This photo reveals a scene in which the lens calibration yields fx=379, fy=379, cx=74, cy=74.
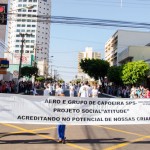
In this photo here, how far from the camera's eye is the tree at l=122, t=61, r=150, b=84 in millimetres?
57406

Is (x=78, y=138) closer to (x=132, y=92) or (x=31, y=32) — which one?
(x=132, y=92)

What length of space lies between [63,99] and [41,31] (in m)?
177

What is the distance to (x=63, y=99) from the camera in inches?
447

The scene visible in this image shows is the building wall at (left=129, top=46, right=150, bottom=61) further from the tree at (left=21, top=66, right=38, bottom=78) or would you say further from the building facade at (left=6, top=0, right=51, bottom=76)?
the building facade at (left=6, top=0, right=51, bottom=76)

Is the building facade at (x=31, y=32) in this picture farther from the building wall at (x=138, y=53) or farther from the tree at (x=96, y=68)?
the building wall at (x=138, y=53)

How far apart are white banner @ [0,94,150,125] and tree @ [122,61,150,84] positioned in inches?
1813

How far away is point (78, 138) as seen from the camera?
11516 millimetres

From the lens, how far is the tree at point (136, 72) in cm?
5741

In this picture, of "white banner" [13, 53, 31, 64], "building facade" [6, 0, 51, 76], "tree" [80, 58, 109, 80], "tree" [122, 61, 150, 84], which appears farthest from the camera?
"building facade" [6, 0, 51, 76]

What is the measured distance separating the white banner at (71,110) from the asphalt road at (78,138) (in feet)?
1.80

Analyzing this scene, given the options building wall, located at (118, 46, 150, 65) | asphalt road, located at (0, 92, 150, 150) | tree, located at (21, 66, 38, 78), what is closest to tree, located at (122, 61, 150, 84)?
building wall, located at (118, 46, 150, 65)

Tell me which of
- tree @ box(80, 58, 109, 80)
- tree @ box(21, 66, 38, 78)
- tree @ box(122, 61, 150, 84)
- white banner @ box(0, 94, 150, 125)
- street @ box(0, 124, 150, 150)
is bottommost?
street @ box(0, 124, 150, 150)


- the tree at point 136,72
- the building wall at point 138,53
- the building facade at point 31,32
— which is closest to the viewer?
the tree at point 136,72

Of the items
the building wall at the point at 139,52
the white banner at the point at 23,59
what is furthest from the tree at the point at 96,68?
the white banner at the point at 23,59
